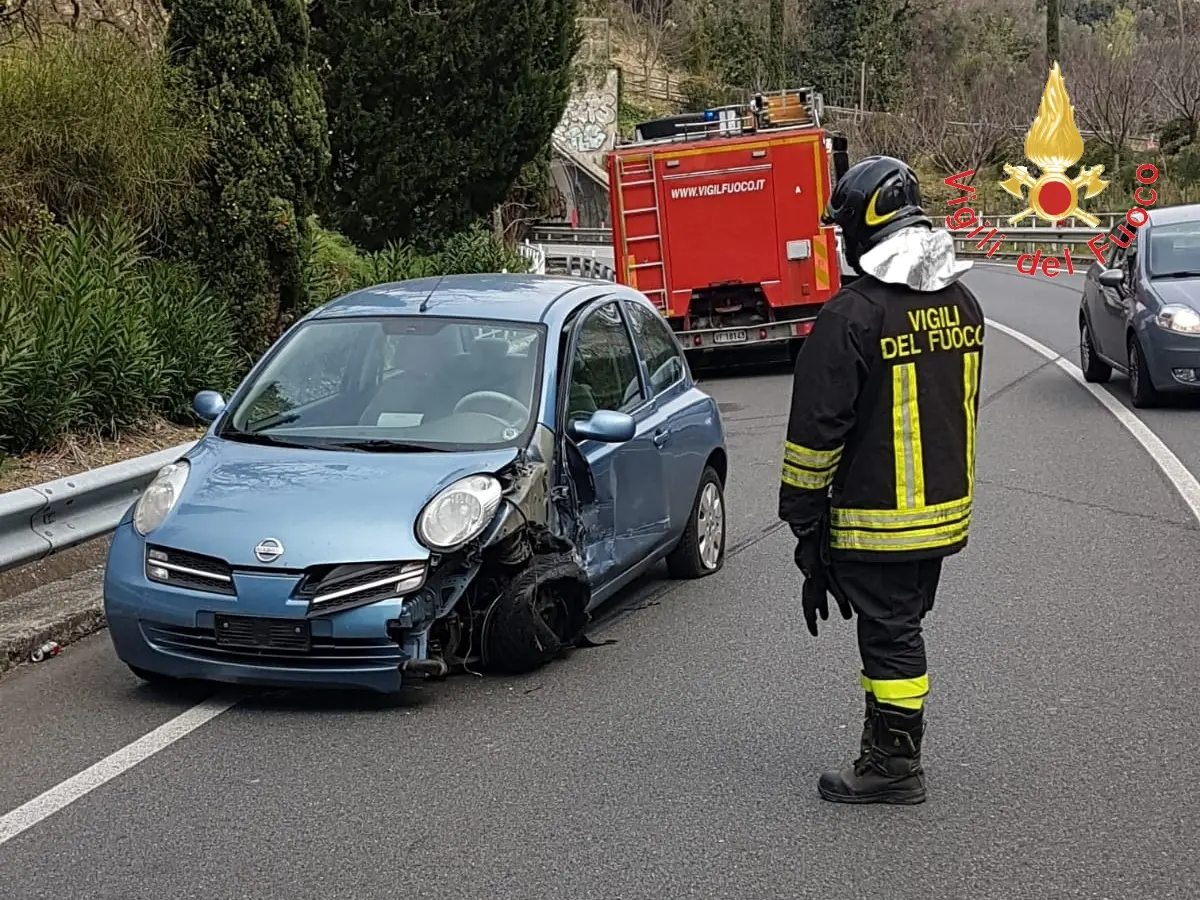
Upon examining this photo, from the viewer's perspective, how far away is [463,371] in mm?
7129

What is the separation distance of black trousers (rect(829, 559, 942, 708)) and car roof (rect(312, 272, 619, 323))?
2743 millimetres

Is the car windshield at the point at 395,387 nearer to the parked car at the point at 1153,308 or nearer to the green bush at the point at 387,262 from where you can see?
the green bush at the point at 387,262

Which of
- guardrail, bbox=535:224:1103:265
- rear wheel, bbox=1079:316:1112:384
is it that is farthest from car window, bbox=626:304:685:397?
guardrail, bbox=535:224:1103:265

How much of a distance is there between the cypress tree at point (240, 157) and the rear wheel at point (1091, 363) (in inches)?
303

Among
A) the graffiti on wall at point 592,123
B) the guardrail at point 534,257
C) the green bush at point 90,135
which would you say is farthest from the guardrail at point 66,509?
the graffiti on wall at point 592,123

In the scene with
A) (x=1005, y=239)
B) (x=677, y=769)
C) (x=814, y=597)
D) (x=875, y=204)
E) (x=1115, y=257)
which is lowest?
(x=1005, y=239)

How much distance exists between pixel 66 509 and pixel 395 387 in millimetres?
1975

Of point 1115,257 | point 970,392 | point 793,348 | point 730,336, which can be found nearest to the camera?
point 970,392

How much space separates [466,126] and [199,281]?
22.4 feet

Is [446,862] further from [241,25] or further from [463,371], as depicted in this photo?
[241,25]

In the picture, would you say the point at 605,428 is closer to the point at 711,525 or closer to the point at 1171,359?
the point at 711,525

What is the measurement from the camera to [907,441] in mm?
4953

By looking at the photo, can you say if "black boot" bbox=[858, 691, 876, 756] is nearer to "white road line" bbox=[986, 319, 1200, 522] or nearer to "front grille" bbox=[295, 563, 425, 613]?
"front grille" bbox=[295, 563, 425, 613]

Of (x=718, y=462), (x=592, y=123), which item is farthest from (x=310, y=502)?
(x=592, y=123)
